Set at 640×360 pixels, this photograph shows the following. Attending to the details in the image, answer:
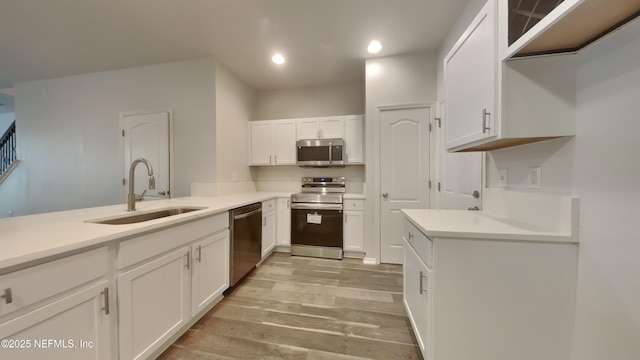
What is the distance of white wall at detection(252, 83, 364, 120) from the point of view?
358 cm

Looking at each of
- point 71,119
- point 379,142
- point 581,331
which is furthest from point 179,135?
point 581,331

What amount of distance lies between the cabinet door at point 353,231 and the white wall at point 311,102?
5.83 feet

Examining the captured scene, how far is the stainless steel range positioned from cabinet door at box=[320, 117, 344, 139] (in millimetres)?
965

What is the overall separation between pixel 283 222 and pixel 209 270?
149 centimetres

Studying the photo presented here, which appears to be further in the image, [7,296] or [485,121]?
[485,121]

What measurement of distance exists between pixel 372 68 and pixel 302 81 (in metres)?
1.23

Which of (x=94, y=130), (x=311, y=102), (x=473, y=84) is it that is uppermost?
(x=311, y=102)

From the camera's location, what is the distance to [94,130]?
3252mm

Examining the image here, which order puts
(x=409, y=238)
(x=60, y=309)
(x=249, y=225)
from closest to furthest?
(x=60, y=309), (x=409, y=238), (x=249, y=225)

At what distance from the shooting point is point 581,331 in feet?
3.18

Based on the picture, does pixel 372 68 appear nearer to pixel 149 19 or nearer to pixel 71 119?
pixel 149 19

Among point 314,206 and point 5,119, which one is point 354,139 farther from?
point 5,119

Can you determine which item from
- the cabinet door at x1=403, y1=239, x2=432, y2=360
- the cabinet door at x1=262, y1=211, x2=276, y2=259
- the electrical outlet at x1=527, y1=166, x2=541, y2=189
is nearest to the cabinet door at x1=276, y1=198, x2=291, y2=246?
the cabinet door at x1=262, y1=211, x2=276, y2=259

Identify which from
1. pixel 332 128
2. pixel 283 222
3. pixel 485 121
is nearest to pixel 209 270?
pixel 283 222
